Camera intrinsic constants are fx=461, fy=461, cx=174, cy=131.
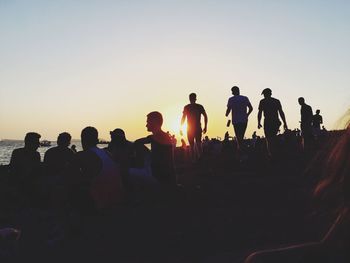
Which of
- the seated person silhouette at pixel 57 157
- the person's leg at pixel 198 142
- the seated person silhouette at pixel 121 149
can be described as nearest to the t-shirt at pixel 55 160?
the seated person silhouette at pixel 57 157

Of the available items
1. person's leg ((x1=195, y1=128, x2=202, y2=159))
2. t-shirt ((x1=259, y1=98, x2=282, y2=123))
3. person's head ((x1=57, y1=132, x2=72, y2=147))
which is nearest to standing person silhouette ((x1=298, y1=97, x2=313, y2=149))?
t-shirt ((x1=259, y1=98, x2=282, y2=123))

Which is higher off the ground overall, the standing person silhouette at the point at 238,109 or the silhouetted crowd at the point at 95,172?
the standing person silhouette at the point at 238,109

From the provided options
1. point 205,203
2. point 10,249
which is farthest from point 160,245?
point 205,203

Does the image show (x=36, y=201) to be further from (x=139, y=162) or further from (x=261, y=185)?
(x=261, y=185)

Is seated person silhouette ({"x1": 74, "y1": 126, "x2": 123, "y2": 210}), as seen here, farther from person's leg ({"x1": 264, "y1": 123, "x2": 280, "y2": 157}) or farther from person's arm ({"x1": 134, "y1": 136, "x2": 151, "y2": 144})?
person's leg ({"x1": 264, "y1": 123, "x2": 280, "y2": 157})

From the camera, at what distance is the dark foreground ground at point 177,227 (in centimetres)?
542

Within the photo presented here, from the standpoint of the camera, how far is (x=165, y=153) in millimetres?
8258

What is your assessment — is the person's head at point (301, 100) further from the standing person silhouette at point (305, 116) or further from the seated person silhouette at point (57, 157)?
the seated person silhouette at point (57, 157)

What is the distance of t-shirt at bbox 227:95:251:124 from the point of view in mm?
13914

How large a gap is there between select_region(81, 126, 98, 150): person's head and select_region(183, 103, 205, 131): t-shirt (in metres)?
7.23

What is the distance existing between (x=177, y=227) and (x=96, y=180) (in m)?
1.31

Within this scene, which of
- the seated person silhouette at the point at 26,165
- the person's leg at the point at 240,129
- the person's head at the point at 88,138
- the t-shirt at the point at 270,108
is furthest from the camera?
the person's leg at the point at 240,129

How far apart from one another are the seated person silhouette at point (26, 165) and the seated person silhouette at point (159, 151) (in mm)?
2345

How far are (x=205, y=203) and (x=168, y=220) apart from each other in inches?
51.7
